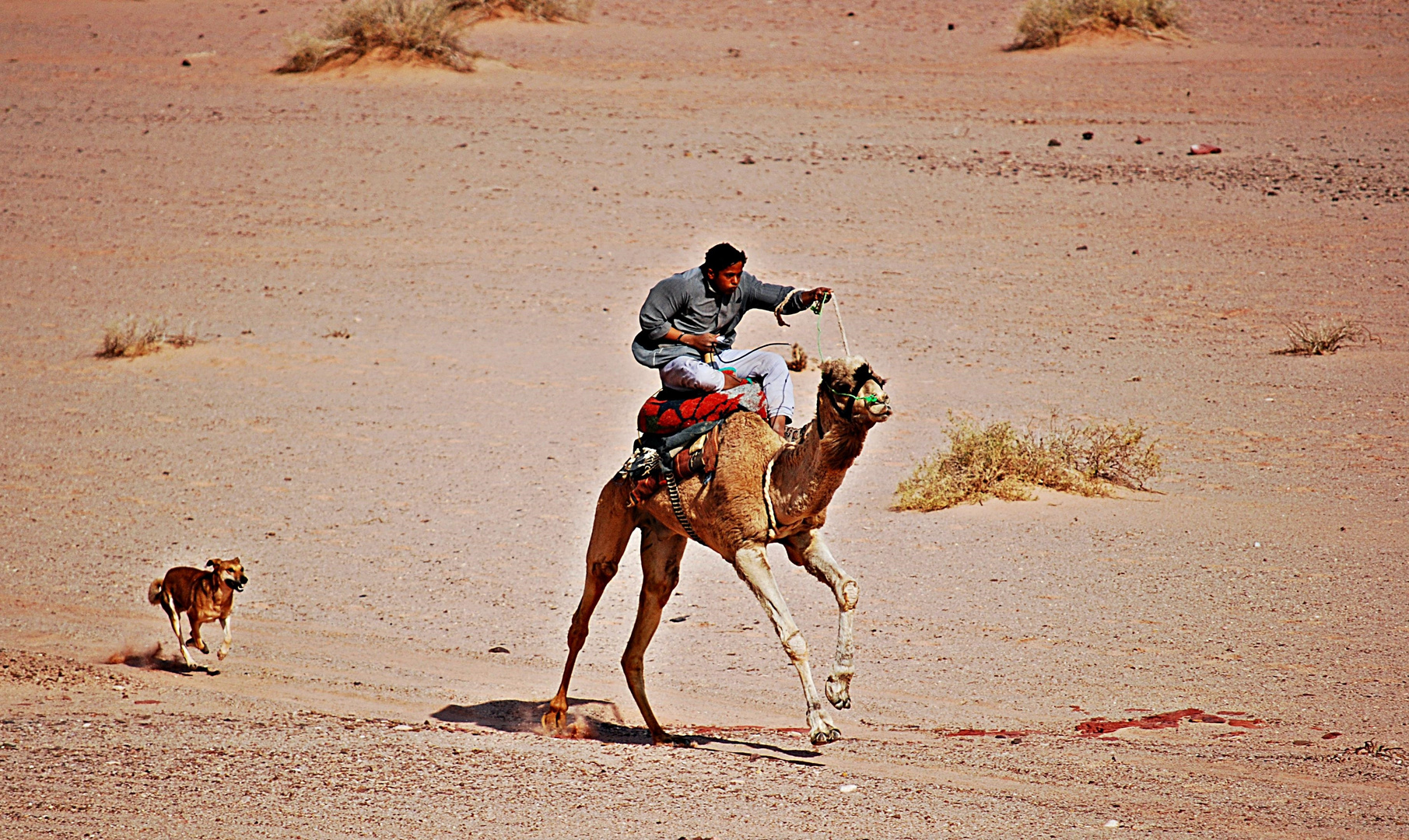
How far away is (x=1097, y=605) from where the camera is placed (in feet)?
33.3

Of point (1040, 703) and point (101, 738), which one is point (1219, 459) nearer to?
point (1040, 703)

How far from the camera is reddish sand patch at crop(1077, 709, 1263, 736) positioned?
7.64m

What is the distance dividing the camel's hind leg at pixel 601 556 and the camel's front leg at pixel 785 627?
3.72ft

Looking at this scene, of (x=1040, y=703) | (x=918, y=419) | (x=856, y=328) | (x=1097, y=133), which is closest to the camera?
(x=1040, y=703)

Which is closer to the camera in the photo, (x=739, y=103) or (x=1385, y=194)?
(x=1385, y=194)

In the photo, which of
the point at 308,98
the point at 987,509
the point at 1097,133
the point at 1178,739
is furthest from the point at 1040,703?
the point at 308,98

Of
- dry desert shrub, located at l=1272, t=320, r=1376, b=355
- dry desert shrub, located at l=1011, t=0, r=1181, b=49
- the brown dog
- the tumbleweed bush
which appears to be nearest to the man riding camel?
the brown dog

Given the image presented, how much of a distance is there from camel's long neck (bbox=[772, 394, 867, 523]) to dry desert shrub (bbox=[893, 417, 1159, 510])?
5702mm

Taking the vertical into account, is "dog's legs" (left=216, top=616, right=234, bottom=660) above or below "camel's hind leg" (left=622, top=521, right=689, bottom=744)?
below

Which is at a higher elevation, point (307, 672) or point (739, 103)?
point (739, 103)

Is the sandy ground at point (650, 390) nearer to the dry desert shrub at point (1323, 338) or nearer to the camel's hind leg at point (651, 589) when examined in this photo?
the dry desert shrub at point (1323, 338)

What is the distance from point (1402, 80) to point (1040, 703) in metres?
23.3

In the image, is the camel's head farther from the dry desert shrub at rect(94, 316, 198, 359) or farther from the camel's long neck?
the dry desert shrub at rect(94, 316, 198, 359)

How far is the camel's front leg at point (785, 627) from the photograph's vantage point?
6.72m
